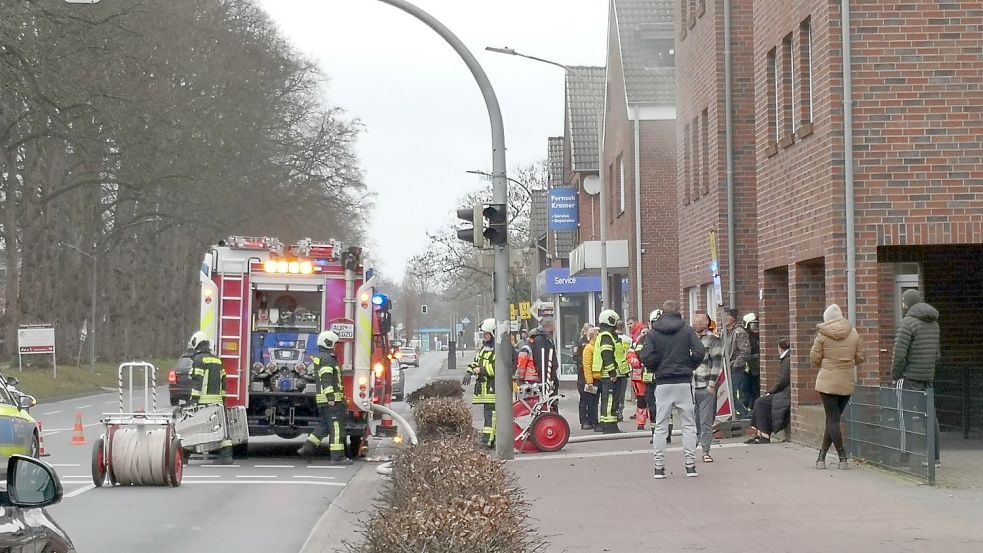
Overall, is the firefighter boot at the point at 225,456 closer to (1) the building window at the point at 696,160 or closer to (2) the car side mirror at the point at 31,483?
(1) the building window at the point at 696,160

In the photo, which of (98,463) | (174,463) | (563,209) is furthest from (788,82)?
(563,209)

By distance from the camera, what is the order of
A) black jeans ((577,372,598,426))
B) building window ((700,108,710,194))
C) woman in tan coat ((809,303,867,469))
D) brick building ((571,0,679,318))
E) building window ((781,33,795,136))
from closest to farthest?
woman in tan coat ((809,303,867,469)), building window ((781,33,795,136)), black jeans ((577,372,598,426)), building window ((700,108,710,194)), brick building ((571,0,679,318))

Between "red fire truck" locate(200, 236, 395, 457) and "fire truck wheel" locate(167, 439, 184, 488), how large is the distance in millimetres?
3216

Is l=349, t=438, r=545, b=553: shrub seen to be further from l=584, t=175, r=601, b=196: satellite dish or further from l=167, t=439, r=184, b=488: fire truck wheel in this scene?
l=584, t=175, r=601, b=196: satellite dish

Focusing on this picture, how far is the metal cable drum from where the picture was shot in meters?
15.3

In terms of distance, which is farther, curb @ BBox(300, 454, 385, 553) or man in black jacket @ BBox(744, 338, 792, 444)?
man in black jacket @ BBox(744, 338, 792, 444)

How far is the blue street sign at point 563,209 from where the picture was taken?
141 ft

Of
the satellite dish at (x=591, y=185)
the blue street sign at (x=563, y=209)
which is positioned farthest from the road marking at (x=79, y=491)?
the satellite dish at (x=591, y=185)

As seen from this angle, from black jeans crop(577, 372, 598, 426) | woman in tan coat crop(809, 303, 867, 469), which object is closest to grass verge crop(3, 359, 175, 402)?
black jeans crop(577, 372, 598, 426)

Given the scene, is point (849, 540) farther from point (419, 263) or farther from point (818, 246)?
point (419, 263)

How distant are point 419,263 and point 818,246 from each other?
6069cm

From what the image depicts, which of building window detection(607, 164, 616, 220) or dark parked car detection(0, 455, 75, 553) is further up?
building window detection(607, 164, 616, 220)

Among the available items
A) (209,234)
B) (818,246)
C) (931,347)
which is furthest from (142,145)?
(931,347)

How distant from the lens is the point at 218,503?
1414cm
